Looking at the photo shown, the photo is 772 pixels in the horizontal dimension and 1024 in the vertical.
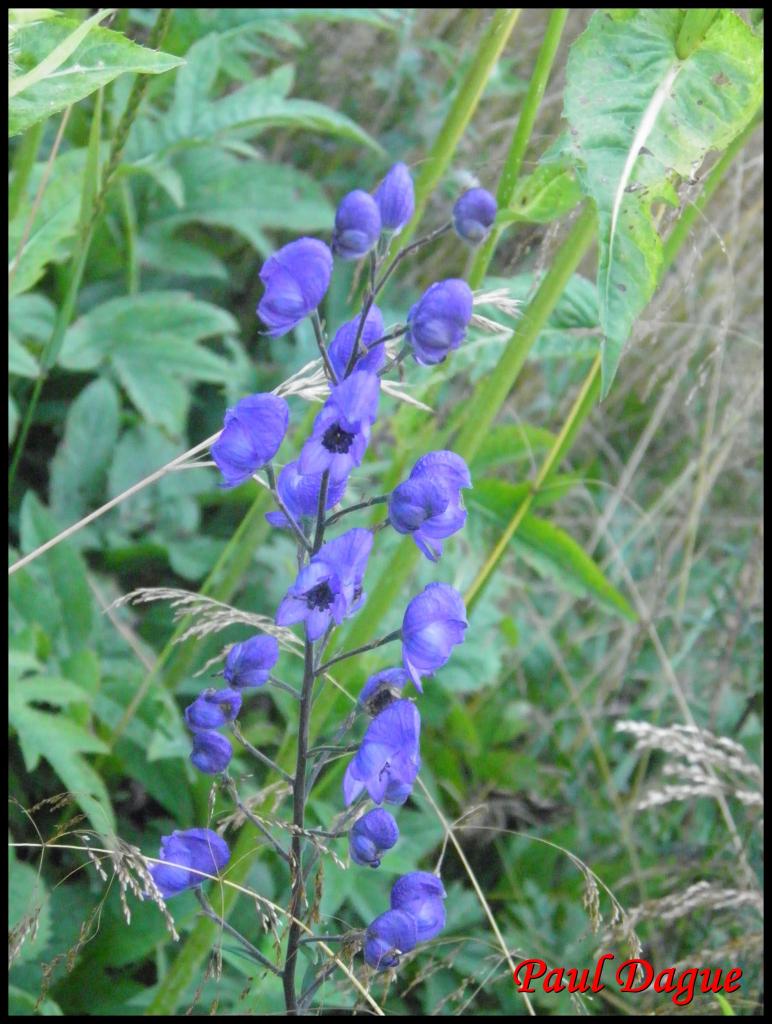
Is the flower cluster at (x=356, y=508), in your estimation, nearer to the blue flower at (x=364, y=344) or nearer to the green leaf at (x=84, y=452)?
the blue flower at (x=364, y=344)

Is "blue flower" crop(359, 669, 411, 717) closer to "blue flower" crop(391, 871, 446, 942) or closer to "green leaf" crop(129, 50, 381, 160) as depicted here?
"blue flower" crop(391, 871, 446, 942)

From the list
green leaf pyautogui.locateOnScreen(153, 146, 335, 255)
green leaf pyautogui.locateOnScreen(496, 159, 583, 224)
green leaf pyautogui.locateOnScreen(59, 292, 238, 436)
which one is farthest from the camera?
green leaf pyautogui.locateOnScreen(153, 146, 335, 255)

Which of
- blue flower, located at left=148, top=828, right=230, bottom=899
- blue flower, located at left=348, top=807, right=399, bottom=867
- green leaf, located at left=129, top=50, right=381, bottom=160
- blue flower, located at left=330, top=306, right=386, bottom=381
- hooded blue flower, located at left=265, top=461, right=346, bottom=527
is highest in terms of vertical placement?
blue flower, located at left=330, top=306, right=386, bottom=381

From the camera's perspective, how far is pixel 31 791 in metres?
1.93

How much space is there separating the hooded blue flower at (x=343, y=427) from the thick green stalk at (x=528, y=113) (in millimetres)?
641

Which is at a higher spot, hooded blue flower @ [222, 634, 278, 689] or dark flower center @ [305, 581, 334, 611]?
dark flower center @ [305, 581, 334, 611]

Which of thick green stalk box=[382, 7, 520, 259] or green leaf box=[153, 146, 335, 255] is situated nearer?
thick green stalk box=[382, 7, 520, 259]

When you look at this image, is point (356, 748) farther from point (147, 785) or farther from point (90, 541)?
point (90, 541)

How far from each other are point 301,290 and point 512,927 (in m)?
1.55

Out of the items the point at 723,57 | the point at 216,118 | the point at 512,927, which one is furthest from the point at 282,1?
the point at 512,927

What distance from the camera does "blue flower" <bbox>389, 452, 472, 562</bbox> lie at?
3.06ft

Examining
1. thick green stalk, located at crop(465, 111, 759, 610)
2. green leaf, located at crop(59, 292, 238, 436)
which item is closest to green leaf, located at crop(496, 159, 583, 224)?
thick green stalk, located at crop(465, 111, 759, 610)

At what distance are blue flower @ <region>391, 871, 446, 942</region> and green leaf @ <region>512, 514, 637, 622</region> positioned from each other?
35.4 inches

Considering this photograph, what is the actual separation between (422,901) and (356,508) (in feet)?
1.21
